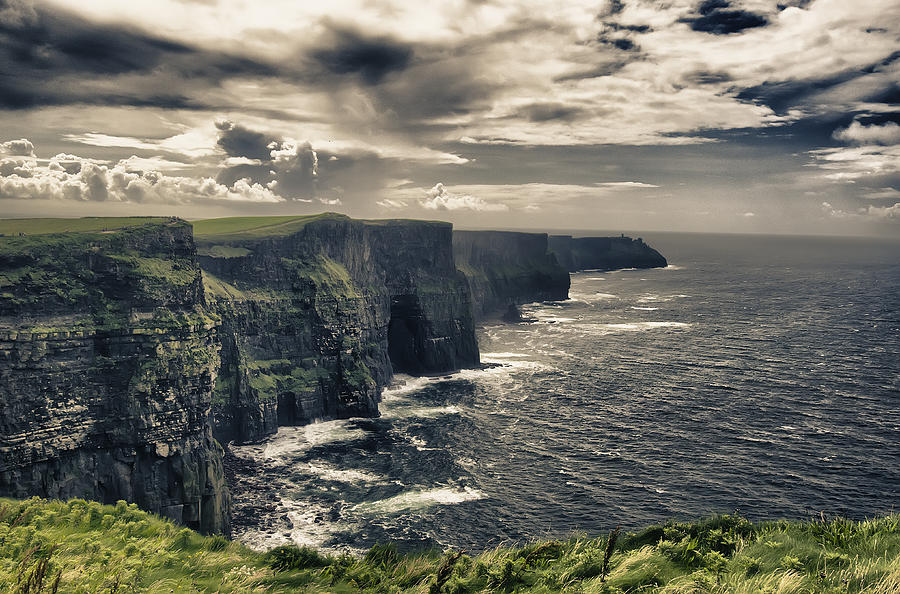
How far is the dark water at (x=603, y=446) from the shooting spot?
5387 cm

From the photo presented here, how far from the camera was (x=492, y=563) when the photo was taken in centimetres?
1661

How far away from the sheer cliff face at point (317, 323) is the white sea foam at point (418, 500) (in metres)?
26.8

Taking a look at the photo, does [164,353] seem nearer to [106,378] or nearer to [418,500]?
[106,378]

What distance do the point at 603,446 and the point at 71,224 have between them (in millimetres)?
74408

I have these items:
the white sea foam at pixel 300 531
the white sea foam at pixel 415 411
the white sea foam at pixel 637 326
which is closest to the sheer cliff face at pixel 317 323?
the white sea foam at pixel 415 411

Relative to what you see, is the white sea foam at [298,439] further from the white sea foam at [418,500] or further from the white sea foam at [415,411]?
the white sea foam at [418,500]

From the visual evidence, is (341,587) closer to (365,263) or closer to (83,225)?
(83,225)

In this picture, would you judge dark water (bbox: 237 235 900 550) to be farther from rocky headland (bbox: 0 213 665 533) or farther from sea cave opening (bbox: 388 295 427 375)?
sea cave opening (bbox: 388 295 427 375)

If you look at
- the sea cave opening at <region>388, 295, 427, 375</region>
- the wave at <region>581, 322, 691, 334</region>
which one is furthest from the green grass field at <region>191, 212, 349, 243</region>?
the wave at <region>581, 322, 691, 334</region>

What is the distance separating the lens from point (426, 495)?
59.4 m

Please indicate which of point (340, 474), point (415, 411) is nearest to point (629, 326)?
point (415, 411)

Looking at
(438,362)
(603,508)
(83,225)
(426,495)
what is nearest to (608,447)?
(603,508)

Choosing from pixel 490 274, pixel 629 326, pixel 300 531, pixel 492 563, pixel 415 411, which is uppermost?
pixel 490 274

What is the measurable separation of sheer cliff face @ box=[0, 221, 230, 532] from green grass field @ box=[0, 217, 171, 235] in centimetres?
509
